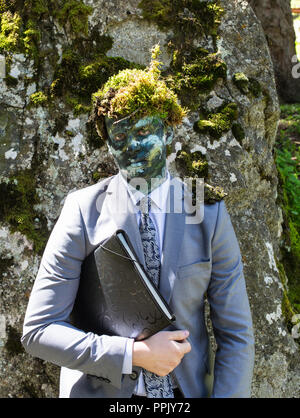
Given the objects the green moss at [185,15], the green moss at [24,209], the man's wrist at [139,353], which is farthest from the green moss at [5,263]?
the green moss at [185,15]

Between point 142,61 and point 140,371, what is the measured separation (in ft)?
6.29

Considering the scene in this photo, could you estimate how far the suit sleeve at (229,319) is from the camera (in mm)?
2008

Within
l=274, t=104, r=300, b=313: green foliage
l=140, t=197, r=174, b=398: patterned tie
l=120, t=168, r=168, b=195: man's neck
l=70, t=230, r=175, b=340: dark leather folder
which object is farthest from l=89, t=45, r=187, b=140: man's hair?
l=274, t=104, r=300, b=313: green foliage

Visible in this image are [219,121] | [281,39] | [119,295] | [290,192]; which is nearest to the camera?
[119,295]

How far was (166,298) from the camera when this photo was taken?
198 centimetres

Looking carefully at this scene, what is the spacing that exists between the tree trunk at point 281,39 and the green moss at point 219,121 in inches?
109

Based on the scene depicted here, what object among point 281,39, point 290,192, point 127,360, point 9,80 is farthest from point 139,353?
point 281,39

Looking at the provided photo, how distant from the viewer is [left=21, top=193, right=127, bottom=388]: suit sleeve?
1.85 m

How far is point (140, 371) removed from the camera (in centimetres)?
196

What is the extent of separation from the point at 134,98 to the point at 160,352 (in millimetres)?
1046

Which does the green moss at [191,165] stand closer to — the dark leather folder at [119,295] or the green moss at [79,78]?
the green moss at [79,78]

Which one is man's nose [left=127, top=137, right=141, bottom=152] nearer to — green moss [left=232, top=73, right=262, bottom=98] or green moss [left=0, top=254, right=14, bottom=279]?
green moss [left=0, top=254, right=14, bottom=279]

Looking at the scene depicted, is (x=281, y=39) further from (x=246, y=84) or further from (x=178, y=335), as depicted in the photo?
(x=178, y=335)

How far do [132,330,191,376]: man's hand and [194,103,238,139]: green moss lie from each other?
1473 millimetres
